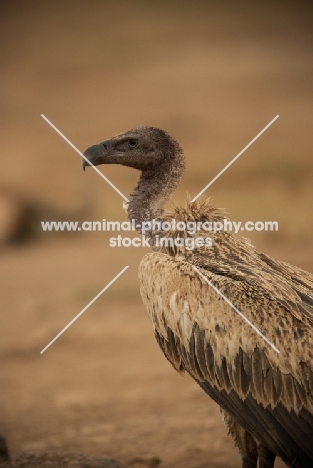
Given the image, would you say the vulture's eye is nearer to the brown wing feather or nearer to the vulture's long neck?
the vulture's long neck

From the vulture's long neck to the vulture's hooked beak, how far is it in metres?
0.29

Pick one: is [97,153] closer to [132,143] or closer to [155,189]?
[132,143]

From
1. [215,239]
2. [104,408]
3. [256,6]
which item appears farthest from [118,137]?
[256,6]

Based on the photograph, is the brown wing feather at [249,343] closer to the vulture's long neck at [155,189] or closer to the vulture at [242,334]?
the vulture at [242,334]

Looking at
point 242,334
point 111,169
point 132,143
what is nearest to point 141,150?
point 132,143

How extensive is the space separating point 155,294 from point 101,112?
8406 mm

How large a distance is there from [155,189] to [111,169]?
268 inches

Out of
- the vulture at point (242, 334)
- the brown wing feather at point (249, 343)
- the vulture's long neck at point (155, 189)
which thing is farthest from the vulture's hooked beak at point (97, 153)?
the brown wing feather at point (249, 343)

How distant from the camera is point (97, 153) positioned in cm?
551

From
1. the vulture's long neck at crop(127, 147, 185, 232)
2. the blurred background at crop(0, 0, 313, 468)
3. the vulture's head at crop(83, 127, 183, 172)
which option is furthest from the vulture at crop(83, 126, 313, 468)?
the blurred background at crop(0, 0, 313, 468)

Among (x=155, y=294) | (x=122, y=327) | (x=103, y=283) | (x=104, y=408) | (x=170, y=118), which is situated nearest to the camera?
(x=155, y=294)

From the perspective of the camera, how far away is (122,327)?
35.1 feet

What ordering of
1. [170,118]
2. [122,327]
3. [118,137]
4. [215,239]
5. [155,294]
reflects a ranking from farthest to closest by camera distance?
[170,118] < [122,327] < [118,137] < [215,239] < [155,294]

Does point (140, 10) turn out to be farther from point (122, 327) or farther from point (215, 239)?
point (215, 239)
